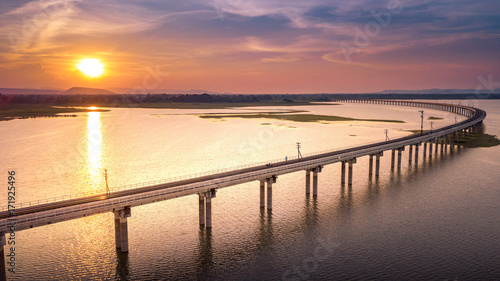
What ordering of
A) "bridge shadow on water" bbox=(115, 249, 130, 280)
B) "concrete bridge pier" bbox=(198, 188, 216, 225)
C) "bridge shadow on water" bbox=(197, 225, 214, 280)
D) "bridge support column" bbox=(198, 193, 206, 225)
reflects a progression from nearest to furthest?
"bridge shadow on water" bbox=(115, 249, 130, 280), "bridge shadow on water" bbox=(197, 225, 214, 280), "concrete bridge pier" bbox=(198, 188, 216, 225), "bridge support column" bbox=(198, 193, 206, 225)

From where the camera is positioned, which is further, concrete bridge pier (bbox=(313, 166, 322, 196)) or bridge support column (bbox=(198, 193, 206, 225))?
concrete bridge pier (bbox=(313, 166, 322, 196))

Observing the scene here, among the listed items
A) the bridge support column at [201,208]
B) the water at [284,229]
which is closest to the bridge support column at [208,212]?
the bridge support column at [201,208]

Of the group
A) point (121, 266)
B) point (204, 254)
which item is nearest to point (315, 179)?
point (204, 254)

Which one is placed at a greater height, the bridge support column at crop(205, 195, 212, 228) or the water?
the bridge support column at crop(205, 195, 212, 228)

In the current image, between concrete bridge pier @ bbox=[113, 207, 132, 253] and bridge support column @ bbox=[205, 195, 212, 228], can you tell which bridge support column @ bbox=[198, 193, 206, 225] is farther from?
concrete bridge pier @ bbox=[113, 207, 132, 253]

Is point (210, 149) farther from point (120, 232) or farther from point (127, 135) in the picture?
point (120, 232)

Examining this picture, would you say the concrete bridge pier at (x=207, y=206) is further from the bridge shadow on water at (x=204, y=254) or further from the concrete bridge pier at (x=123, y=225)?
the concrete bridge pier at (x=123, y=225)

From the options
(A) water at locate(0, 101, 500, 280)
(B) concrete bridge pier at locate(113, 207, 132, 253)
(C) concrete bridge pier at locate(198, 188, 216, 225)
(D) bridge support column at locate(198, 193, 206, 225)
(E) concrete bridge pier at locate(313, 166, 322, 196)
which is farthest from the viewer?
(E) concrete bridge pier at locate(313, 166, 322, 196)

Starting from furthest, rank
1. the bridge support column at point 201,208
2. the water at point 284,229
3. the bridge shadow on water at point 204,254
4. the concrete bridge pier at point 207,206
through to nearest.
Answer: the bridge support column at point 201,208, the concrete bridge pier at point 207,206, the water at point 284,229, the bridge shadow on water at point 204,254

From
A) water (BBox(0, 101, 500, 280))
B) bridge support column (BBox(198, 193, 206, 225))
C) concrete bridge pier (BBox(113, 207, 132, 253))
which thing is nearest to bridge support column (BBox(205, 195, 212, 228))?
bridge support column (BBox(198, 193, 206, 225))

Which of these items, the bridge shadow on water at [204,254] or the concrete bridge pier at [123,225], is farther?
the concrete bridge pier at [123,225]

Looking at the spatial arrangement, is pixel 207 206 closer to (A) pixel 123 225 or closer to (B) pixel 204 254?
(B) pixel 204 254
